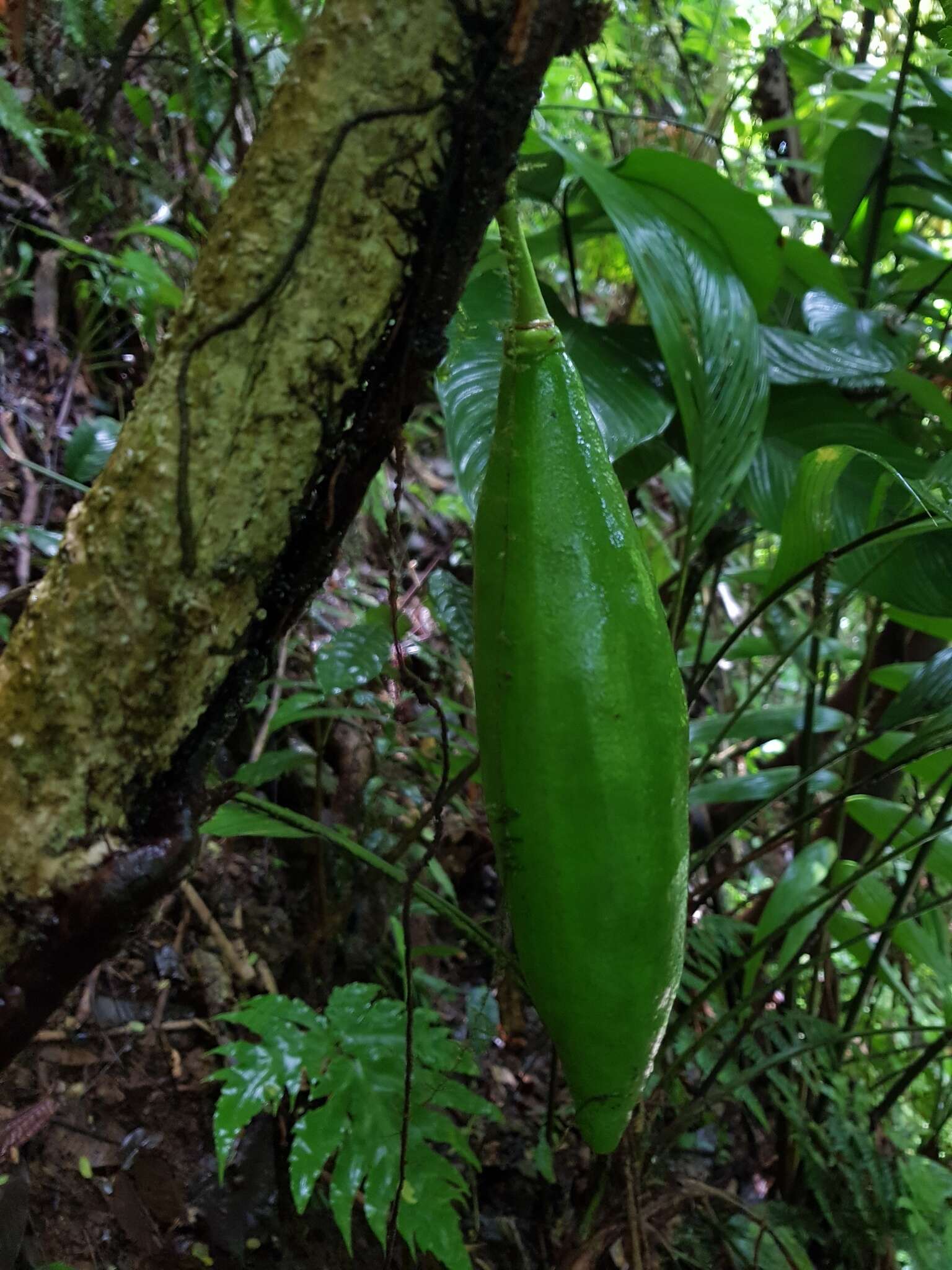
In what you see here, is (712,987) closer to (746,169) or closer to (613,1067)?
(613,1067)

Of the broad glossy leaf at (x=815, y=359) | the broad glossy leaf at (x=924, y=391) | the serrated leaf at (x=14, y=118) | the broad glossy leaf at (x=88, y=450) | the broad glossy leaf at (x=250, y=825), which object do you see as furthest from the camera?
the broad glossy leaf at (x=88, y=450)

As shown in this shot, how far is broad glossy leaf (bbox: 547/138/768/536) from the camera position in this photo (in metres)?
0.84

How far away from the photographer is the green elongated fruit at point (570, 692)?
51 cm

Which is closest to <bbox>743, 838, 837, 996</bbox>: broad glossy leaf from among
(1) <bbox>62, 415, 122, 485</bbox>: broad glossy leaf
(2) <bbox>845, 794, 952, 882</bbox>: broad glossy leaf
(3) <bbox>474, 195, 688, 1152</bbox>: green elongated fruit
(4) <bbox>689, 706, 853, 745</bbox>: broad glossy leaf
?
(2) <bbox>845, 794, 952, 882</bbox>: broad glossy leaf

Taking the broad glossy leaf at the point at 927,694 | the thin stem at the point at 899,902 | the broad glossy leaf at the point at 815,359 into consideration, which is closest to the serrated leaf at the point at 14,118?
the broad glossy leaf at the point at 815,359

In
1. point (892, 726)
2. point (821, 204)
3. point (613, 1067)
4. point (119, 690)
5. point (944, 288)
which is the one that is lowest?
point (613, 1067)

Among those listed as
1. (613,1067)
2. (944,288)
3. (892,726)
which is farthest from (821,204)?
(613,1067)

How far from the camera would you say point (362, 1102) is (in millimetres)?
915

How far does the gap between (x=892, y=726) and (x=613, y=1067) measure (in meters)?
0.57

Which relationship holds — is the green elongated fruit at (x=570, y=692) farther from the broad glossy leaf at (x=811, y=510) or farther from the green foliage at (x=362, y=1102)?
the green foliage at (x=362, y=1102)

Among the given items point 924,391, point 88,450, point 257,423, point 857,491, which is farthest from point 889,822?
point 88,450

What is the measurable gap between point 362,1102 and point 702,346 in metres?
0.87

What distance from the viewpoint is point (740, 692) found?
2.67 meters

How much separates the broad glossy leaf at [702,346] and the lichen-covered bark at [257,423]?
1.33ft
